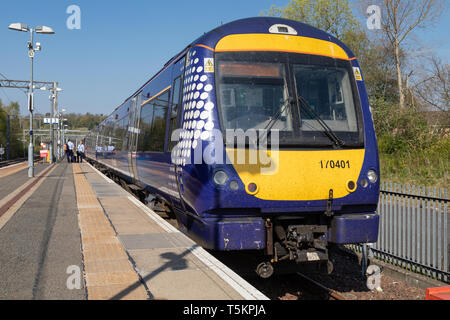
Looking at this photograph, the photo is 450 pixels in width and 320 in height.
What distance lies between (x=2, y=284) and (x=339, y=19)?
31982mm

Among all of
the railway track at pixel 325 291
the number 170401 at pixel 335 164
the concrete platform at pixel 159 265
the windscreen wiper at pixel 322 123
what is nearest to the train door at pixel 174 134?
the concrete platform at pixel 159 265

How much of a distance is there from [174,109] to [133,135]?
4829 millimetres

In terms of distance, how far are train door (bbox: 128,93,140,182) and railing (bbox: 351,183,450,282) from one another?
5541mm

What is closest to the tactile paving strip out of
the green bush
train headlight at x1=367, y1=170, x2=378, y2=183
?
train headlight at x1=367, y1=170, x2=378, y2=183

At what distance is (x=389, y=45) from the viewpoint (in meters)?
25.3

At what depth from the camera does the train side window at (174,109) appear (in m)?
6.39

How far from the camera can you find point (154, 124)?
8.35 m

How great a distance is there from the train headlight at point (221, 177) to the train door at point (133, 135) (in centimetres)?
564

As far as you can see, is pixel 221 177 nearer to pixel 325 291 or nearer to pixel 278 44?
pixel 278 44

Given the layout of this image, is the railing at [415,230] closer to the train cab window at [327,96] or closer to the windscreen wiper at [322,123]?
the train cab window at [327,96]

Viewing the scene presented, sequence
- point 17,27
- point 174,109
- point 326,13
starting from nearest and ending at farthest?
point 174,109
point 17,27
point 326,13

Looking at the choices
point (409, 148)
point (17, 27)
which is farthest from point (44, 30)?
point (409, 148)
